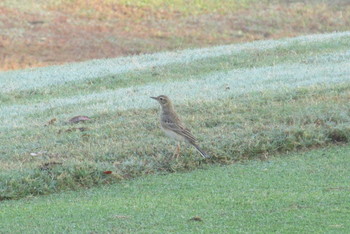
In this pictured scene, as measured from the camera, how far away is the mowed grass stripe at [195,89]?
1477 centimetres

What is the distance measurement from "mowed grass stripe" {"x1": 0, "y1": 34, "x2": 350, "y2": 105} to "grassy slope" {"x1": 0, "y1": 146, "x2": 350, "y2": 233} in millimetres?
8013

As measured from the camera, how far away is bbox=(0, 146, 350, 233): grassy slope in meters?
7.81

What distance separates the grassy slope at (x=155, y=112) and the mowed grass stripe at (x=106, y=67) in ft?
0.21

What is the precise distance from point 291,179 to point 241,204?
1.36 metres

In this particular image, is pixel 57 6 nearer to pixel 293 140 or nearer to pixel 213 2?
pixel 213 2

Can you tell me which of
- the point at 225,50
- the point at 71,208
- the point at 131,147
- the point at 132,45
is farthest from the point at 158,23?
the point at 71,208

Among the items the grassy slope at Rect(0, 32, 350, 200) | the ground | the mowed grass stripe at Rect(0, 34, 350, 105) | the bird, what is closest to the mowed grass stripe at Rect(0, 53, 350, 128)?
the grassy slope at Rect(0, 32, 350, 200)

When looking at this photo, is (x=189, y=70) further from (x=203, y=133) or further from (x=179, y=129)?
(x=179, y=129)

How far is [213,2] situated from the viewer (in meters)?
46.3

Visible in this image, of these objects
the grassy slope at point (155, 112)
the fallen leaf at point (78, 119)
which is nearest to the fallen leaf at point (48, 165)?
the grassy slope at point (155, 112)

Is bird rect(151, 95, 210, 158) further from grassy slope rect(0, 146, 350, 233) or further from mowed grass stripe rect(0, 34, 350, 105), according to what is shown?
mowed grass stripe rect(0, 34, 350, 105)

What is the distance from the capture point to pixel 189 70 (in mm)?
19750

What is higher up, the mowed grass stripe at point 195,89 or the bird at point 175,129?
the bird at point 175,129

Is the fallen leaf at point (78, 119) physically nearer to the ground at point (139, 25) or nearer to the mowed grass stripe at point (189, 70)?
the mowed grass stripe at point (189, 70)
